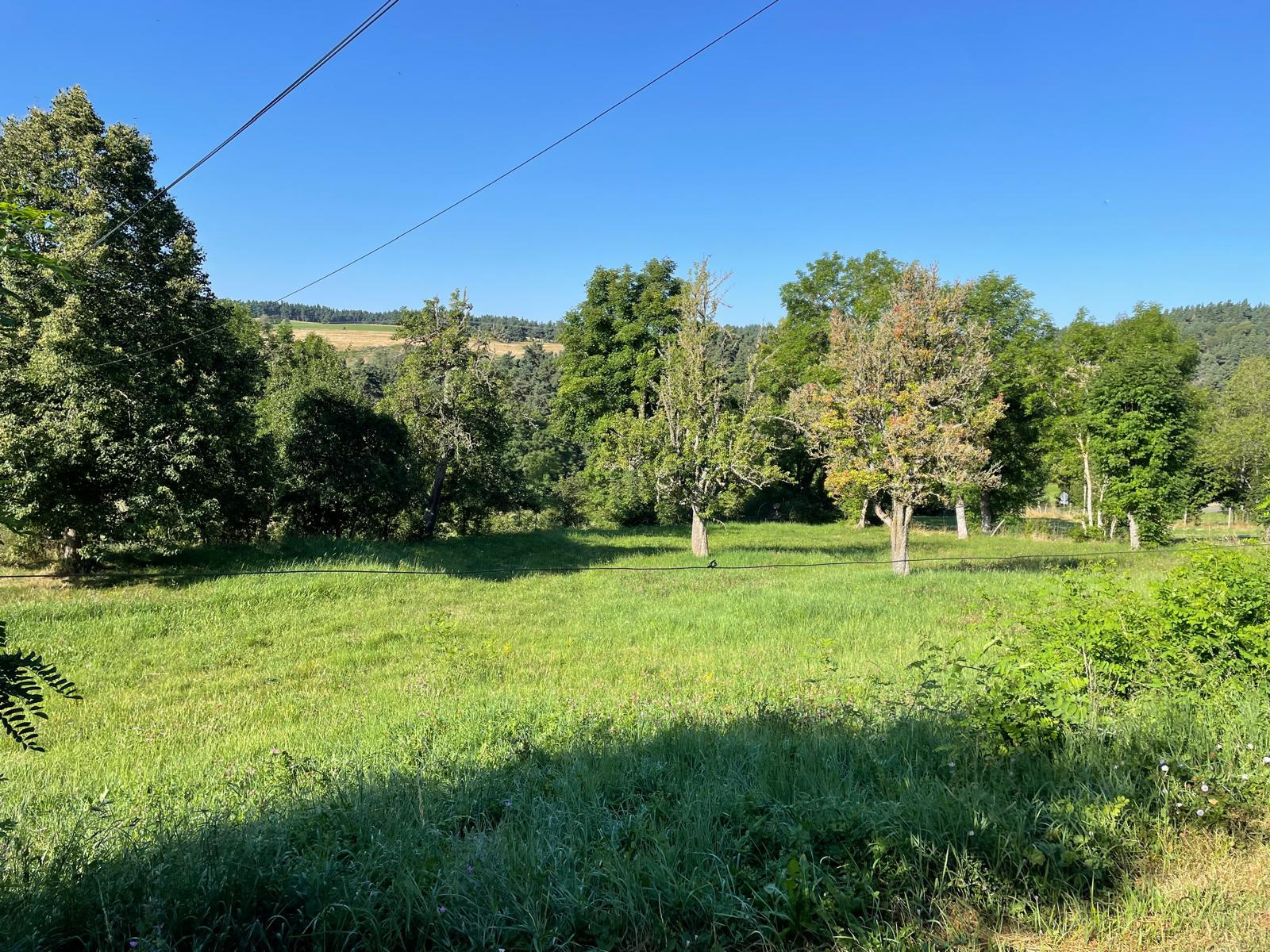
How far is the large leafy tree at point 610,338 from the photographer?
3409 centimetres

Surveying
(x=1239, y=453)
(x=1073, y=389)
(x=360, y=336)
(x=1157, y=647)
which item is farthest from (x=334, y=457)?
(x=360, y=336)

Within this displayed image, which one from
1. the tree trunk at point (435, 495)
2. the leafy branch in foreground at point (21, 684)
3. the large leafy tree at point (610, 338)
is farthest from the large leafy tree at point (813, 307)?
the leafy branch in foreground at point (21, 684)

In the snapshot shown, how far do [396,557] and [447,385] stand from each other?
6.09 m

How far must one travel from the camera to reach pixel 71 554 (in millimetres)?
13594

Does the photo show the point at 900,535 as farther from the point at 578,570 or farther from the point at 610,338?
the point at 610,338

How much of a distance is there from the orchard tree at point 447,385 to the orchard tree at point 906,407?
1065 centimetres

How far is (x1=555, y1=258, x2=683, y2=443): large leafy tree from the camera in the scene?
34094 millimetres

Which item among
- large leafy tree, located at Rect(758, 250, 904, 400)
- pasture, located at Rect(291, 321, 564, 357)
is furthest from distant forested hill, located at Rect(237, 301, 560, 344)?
large leafy tree, located at Rect(758, 250, 904, 400)

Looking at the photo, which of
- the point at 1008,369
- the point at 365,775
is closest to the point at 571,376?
the point at 1008,369

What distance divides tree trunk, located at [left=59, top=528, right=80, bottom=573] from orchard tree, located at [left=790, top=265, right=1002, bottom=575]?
17.8 metres

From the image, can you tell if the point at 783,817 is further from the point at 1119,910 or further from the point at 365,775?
the point at 365,775

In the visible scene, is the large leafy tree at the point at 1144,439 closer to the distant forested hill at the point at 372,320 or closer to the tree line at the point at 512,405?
the tree line at the point at 512,405

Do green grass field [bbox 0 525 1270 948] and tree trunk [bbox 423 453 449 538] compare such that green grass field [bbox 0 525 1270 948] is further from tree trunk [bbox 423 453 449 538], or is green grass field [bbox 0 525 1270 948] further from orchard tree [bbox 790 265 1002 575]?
tree trunk [bbox 423 453 449 538]

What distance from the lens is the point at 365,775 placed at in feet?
14.4
